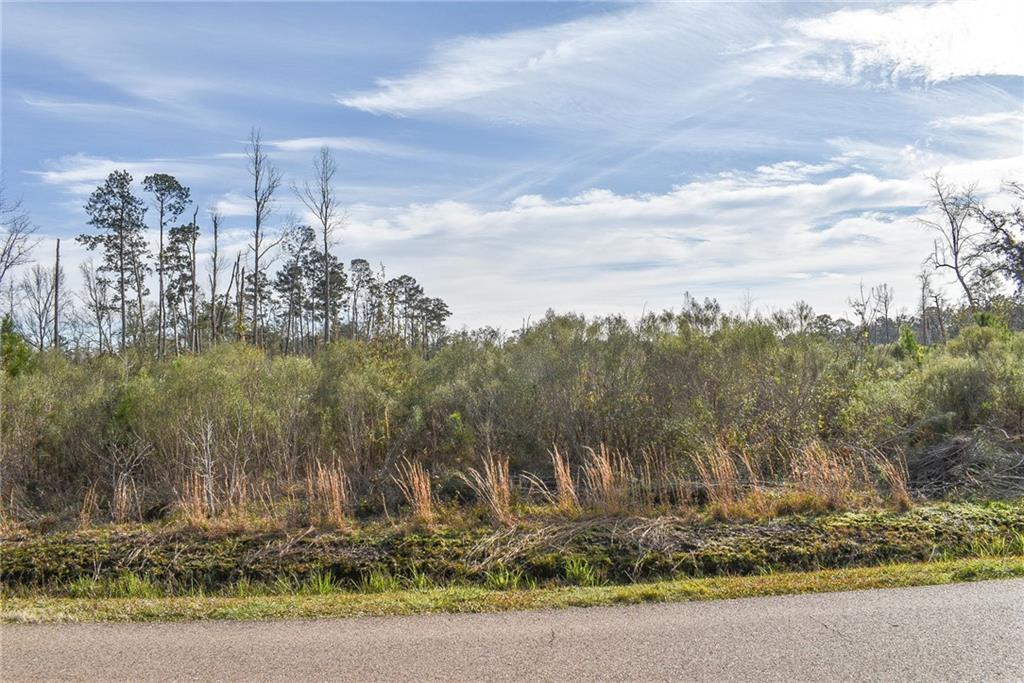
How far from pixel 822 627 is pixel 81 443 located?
1230 cm

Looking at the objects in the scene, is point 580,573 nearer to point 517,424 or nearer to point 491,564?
point 491,564

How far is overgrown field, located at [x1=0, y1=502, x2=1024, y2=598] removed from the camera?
7895 millimetres

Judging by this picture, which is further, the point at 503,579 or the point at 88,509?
the point at 88,509

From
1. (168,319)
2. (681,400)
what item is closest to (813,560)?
(681,400)

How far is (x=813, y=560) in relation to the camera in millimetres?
7898

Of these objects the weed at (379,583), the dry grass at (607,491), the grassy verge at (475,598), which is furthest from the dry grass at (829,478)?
the weed at (379,583)

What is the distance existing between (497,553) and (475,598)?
1.19 meters

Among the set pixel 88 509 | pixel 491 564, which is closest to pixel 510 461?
pixel 491 564

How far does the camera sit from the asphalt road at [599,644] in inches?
202

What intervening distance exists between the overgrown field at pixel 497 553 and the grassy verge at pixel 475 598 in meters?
0.40

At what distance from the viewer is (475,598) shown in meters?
7.00

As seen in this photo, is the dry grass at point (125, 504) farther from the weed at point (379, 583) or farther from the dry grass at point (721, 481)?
the dry grass at point (721, 481)

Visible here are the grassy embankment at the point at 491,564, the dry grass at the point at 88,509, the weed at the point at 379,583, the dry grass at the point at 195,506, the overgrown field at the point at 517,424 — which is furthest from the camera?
the overgrown field at the point at 517,424

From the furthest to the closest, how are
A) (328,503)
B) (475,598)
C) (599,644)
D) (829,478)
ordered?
(328,503) → (829,478) → (475,598) → (599,644)
